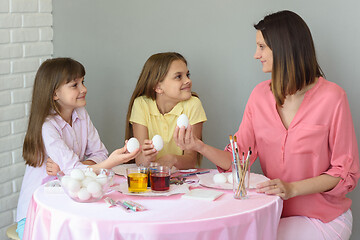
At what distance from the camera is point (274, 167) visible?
2.20m

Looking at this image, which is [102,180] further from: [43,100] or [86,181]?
[43,100]

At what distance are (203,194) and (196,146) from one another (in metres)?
0.36

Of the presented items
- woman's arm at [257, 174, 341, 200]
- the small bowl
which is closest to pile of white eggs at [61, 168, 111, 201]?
the small bowl

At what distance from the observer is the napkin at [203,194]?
1.75 m

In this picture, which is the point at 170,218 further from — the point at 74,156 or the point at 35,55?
the point at 35,55

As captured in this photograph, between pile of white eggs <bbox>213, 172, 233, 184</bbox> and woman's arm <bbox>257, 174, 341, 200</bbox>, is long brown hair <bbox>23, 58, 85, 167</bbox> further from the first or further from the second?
woman's arm <bbox>257, 174, 341, 200</bbox>

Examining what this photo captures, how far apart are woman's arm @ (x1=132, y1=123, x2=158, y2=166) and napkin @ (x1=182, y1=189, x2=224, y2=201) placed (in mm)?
374

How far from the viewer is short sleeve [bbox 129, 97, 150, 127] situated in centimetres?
253

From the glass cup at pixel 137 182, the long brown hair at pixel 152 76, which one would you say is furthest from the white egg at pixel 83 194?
the long brown hair at pixel 152 76

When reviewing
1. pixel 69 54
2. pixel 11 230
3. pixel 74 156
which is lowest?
pixel 11 230

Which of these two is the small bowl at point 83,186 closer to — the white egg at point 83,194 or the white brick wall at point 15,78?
the white egg at point 83,194

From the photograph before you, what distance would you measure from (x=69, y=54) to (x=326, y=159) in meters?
1.75

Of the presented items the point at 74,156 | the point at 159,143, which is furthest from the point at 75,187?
the point at 74,156

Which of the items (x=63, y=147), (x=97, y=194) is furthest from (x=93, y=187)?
(x=63, y=147)
